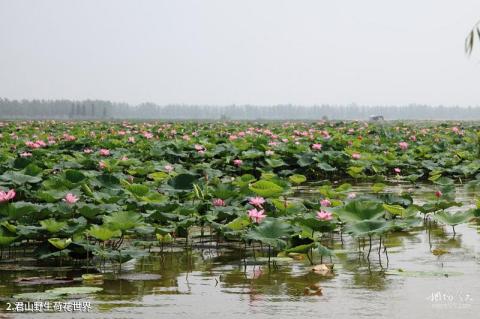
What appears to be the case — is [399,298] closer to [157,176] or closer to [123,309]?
[123,309]

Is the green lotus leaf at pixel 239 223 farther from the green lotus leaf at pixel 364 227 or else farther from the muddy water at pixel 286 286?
the green lotus leaf at pixel 364 227

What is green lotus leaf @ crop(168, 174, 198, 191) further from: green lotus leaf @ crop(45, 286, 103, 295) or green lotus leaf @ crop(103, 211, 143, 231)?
green lotus leaf @ crop(45, 286, 103, 295)

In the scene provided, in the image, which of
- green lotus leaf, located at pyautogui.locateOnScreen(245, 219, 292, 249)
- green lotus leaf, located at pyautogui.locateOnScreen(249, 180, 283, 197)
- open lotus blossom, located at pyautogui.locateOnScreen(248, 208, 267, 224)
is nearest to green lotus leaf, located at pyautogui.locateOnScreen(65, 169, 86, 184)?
green lotus leaf, located at pyautogui.locateOnScreen(249, 180, 283, 197)

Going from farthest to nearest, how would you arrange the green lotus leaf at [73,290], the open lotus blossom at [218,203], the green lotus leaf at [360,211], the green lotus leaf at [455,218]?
the open lotus blossom at [218,203] < the green lotus leaf at [455,218] < the green lotus leaf at [360,211] < the green lotus leaf at [73,290]

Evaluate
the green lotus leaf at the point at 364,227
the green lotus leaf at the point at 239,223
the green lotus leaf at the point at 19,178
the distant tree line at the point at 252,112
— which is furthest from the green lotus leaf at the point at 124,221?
the distant tree line at the point at 252,112

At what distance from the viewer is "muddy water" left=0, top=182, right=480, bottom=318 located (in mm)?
2701

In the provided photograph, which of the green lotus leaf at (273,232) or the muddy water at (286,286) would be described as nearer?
the muddy water at (286,286)

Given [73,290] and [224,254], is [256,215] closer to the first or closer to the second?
[224,254]

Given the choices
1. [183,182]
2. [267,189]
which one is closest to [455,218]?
[267,189]

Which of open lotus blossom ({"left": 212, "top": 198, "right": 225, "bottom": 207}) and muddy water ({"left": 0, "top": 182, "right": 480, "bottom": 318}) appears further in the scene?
open lotus blossom ({"left": 212, "top": 198, "right": 225, "bottom": 207})

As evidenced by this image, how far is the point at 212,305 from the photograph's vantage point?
2822 mm

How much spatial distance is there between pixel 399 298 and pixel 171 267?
1.32 m

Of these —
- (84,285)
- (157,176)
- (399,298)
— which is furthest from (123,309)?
(157,176)

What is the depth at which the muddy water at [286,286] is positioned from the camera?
106 inches
